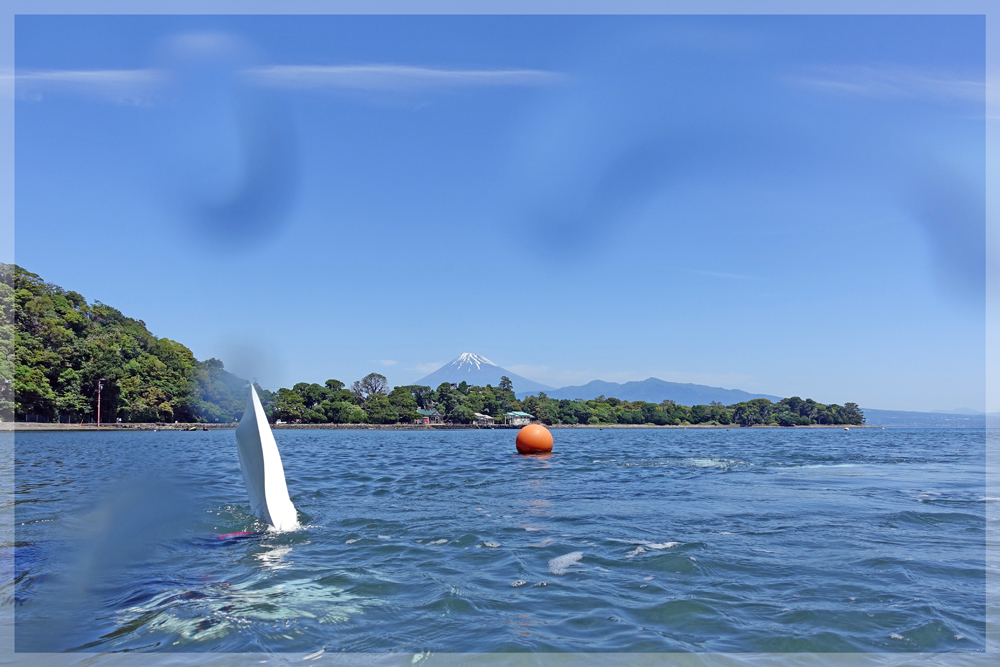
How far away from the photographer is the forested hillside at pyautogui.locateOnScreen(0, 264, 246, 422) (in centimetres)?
7788

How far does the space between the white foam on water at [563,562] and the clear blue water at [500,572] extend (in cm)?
5

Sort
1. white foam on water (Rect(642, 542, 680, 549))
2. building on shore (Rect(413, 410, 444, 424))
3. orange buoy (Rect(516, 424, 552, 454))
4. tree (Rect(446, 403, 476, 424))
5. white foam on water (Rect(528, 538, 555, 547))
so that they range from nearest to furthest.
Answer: white foam on water (Rect(642, 542, 680, 549))
white foam on water (Rect(528, 538, 555, 547))
orange buoy (Rect(516, 424, 552, 454))
tree (Rect(446, 403, 476, 424))
building on shore (Rect(413, 410, 444, 424))

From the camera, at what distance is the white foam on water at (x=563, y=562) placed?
8076 mm

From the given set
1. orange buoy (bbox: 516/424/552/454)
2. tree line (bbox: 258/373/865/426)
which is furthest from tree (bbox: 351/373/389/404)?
orange buoy (bbox: 516/424/552/454)

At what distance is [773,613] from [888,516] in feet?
26.7

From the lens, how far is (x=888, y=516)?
1244cm

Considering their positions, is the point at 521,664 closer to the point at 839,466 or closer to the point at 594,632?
the point at 594,632

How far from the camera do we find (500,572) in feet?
26.3

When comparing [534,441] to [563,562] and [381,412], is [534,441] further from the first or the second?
[381,412]

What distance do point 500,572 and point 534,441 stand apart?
80.6ft

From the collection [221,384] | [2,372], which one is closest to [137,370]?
[221,384]


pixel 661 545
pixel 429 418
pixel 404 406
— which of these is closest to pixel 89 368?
pixel 404 406

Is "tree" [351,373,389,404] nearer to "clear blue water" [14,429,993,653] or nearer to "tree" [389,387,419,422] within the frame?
"tree" [389,387,419,422]

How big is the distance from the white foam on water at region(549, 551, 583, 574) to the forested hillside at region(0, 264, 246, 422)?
2606 inches
